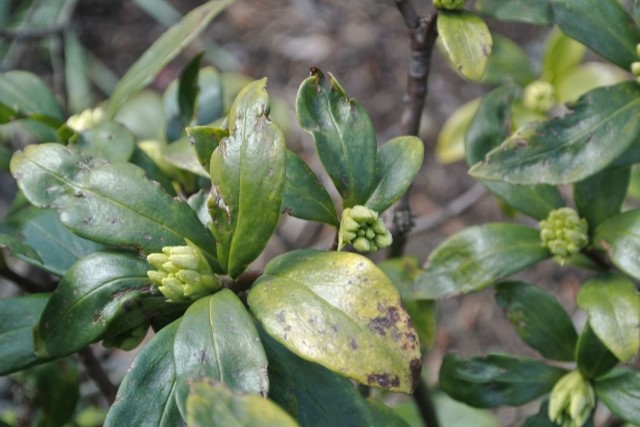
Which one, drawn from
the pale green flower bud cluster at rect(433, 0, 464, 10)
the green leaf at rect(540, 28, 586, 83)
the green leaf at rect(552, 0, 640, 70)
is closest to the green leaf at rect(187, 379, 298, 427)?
the pale green flower bud cluster at rect(433, 0, 464, 10)

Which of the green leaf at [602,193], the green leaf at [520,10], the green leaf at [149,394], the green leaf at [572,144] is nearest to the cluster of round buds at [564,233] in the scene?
the green leaf at [602,193]

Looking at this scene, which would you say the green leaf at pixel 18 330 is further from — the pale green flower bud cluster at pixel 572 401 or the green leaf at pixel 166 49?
the pale green flower bud cluster at pixel 572 401

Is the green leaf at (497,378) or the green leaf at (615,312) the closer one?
the green leaf at (615,312)

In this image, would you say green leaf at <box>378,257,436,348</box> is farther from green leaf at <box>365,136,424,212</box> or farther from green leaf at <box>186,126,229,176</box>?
green leaf at <box>186,126,229,176</box>

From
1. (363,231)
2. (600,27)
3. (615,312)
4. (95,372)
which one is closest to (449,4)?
(600,27)

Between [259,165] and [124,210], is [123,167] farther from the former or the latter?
[259,165]

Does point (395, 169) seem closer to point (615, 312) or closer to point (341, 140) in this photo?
point (341, 140)
